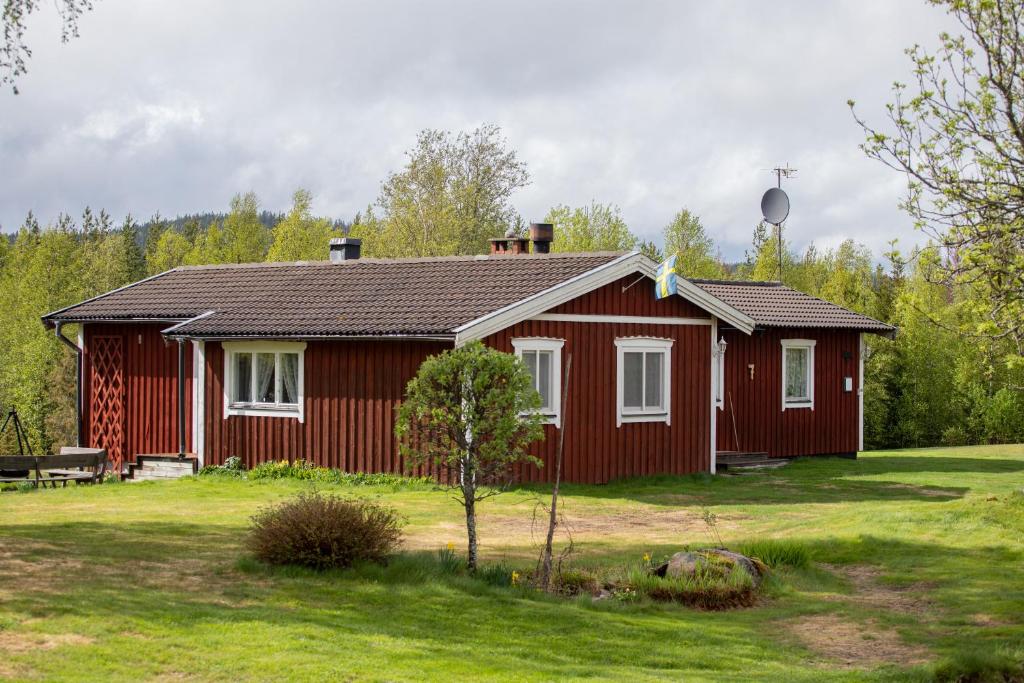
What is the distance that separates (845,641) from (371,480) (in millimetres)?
10687

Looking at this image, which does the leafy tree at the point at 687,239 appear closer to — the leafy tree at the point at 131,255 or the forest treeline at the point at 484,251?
the forest treeline at the point at 484,251

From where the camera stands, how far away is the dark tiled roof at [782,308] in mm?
26531

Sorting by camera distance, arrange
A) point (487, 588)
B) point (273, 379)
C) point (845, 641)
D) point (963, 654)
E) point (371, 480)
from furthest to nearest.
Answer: point (273, 379), point (371, 480), point (487, 588), point (845, 641), point (963, 654)

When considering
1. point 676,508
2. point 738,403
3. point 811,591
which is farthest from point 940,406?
point 811,591

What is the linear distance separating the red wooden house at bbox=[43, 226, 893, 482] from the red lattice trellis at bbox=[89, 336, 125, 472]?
40 millimetres

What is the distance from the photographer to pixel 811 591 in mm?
12102

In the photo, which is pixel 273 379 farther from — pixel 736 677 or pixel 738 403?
pixel 736 677

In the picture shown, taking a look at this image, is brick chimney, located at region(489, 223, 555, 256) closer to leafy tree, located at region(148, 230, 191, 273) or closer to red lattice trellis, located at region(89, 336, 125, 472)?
red lattice trellis, located at region(89, 336, 125, 472)

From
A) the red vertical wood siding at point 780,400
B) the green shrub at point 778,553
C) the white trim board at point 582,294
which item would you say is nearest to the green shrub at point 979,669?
the green shrub at point 778,553

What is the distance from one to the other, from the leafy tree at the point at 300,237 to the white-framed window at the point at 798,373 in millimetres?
34978

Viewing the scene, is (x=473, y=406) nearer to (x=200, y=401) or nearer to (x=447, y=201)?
(x=200, y=401)

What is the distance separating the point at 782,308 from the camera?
2752cm

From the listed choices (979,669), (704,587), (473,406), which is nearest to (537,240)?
(473,406)

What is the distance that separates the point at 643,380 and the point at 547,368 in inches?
88.9
